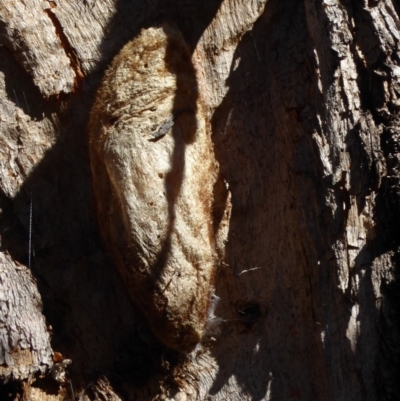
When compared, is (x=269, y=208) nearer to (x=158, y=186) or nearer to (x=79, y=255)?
(x=158, y=186)

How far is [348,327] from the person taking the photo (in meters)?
2.27

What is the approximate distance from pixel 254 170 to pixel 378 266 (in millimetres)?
527

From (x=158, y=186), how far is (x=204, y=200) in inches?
7.2

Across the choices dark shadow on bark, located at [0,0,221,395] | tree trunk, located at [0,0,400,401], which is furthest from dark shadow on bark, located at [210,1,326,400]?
dark shadow on bark, located at [0,0,221,395]

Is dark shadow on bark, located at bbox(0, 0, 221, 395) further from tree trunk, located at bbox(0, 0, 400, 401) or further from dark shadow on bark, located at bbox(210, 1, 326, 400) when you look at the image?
dark shadow on bark, located at bbox(210, 1, 326, 400)

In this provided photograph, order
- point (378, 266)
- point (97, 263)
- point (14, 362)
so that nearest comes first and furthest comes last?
point (14, 362)
point (378, 266)
point (97, 263)

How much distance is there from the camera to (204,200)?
7.84ft

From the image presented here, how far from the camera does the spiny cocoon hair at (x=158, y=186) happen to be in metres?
2.29

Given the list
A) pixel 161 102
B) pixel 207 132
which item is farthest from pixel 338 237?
pixel 161 102

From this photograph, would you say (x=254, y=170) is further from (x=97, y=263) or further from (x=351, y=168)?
(x=97, y=263)

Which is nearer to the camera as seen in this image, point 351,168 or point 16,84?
point 351,168

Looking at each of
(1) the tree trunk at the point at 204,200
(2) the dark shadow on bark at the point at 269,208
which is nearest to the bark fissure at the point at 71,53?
(1) the tree trunk at the point at 204,200

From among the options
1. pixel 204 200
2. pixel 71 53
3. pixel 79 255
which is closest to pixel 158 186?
pixel 204 200

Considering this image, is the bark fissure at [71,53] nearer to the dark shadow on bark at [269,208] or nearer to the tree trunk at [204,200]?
the tree trunk at [204,200]
